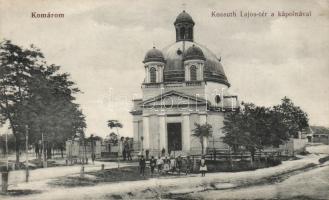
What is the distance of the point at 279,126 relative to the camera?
30766mm

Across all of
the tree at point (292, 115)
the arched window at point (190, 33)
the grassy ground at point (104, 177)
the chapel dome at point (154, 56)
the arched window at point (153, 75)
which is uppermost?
the arched window at point (190, 33)

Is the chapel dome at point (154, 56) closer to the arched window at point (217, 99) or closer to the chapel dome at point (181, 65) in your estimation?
the chapel dome at point (181, 65)

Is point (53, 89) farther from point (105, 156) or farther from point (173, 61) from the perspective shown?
point (173, 61)

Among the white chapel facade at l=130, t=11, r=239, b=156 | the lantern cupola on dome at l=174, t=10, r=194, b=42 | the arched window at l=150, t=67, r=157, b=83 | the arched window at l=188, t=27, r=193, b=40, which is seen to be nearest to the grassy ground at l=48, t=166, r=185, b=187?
the white chapel facade at l=130, t=11, r=239, b=156

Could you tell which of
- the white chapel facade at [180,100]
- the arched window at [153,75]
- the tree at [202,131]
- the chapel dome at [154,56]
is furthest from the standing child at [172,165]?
the chapel dome at [154,56]

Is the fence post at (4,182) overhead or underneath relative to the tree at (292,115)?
underneath

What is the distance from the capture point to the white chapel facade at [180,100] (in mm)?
35938

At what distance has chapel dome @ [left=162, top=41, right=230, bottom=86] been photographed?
1604 inches

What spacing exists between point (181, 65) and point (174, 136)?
7468 mm

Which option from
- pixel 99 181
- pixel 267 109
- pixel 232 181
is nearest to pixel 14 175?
pixel 99 181

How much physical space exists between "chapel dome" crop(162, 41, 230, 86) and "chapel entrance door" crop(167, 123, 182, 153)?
5172 millimetres

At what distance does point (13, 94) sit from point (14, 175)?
4.14 metres

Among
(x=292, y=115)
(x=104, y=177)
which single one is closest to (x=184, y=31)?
(x=292, y=115)

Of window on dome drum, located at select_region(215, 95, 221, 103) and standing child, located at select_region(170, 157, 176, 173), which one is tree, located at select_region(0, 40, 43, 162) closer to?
standing child, located at select_region(170, 157, 176, 173)
